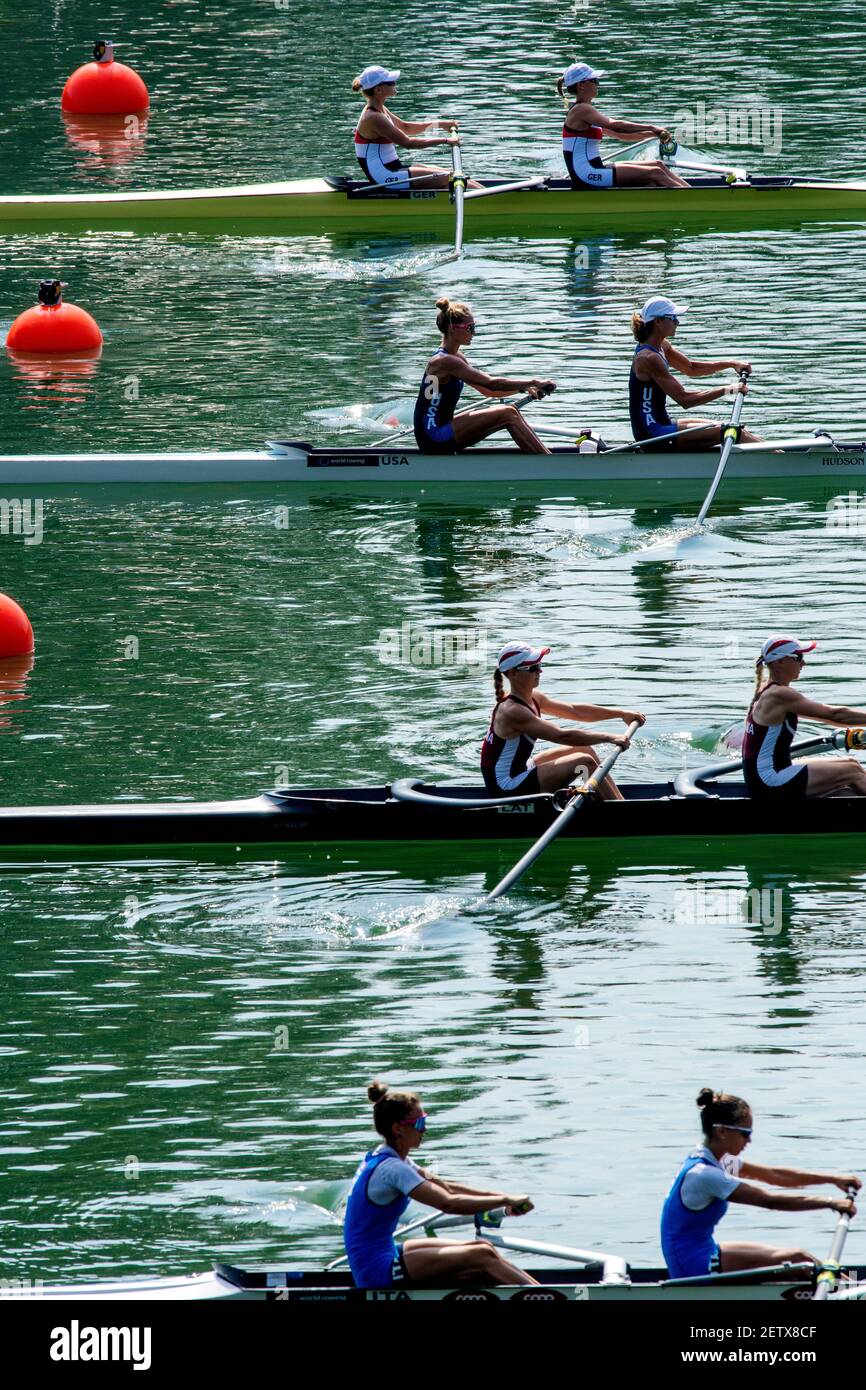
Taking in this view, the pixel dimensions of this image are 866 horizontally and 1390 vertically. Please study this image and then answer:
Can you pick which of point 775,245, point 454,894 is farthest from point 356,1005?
point 775,245

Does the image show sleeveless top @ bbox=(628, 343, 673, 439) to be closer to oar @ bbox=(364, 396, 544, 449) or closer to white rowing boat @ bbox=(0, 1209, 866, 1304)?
oar @ bbox=(364, 396, 544, 449)

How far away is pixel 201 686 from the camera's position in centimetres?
1530

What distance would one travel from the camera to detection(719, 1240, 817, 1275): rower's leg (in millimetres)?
8500

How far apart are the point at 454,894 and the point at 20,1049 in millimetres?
2621

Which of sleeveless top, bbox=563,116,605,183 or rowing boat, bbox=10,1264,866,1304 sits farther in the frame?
sleeveless top, bbox=563,116,605,183

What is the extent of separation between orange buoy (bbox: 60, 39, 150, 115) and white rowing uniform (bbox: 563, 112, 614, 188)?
26.4 feet

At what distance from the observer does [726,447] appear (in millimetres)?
17953

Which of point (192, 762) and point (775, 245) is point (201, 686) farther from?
point (775, 245)

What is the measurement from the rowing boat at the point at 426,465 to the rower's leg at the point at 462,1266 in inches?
423

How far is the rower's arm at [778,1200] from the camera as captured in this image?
8602 millimetres

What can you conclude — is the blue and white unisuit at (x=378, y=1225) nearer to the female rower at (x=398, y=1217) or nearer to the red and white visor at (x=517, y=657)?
the female rower at (x=398, y=1217)

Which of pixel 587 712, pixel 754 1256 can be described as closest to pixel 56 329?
pixel 587 712

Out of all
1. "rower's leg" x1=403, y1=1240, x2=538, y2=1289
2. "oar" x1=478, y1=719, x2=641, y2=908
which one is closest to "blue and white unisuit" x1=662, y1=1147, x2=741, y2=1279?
"rower's leg" x1=403, y1=1240, x2=538, y2=1289

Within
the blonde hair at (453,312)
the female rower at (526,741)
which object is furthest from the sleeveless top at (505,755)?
the blonde hair at (453,312)
